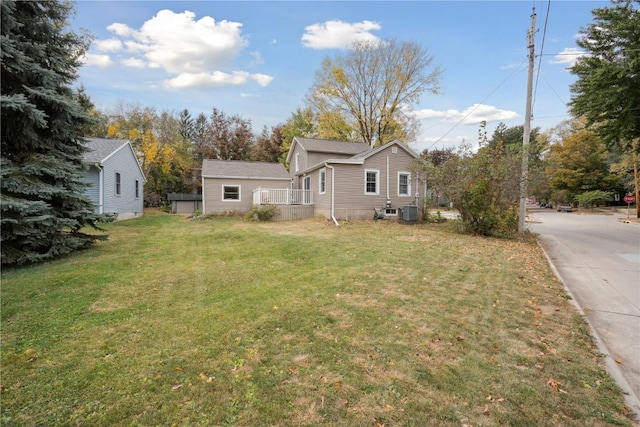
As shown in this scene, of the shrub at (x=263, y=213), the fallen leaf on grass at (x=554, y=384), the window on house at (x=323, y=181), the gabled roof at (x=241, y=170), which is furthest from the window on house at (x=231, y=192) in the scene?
the fallen leaf on grass at (x=554, y=384)

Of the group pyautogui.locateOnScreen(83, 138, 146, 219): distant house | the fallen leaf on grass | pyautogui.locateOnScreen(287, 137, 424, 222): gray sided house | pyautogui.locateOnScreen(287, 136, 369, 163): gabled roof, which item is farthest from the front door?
the fallen leaf on grass

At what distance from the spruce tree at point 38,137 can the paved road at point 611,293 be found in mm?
9072

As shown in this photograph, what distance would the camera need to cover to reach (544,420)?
2273 mm

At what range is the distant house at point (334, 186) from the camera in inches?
635

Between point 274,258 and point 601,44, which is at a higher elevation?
point 601,44

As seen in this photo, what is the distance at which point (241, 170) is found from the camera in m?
21.2

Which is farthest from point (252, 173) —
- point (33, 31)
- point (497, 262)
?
point (497, 262)

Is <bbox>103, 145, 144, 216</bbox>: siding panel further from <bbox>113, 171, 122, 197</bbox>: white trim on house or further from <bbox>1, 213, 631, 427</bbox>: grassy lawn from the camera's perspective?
<bbox>1, 213, 631, 427</bbox>: grassy lawn

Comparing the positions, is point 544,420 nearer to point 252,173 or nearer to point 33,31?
point 33,31

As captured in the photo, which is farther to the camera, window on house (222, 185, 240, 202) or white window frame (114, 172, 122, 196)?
window on house (222, 185, 240, 202)

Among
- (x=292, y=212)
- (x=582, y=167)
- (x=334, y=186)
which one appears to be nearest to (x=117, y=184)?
(x=292, y=212)

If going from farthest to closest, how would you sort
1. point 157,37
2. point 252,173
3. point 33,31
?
point 252,173 < point 157,37 < point 33,31

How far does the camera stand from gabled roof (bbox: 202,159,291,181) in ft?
66.8

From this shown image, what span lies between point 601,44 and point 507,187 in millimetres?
5823
